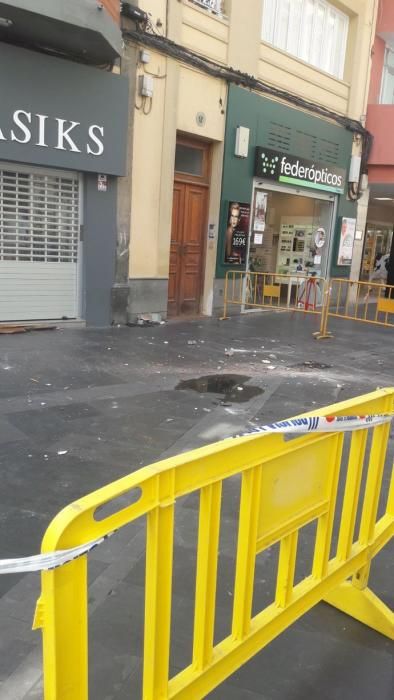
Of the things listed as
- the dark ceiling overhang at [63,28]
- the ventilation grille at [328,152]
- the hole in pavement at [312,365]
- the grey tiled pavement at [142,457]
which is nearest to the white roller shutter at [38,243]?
the grey tiled pavement at [142,457]

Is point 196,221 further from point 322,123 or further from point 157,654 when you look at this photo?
point 157,654

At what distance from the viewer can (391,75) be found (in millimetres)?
15586

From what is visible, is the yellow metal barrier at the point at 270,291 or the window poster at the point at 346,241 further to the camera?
the window poster at the point at 346,241

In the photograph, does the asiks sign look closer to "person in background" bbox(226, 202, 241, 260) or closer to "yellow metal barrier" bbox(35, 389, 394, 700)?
"person in background" bbox(226, 202, 241, 260)

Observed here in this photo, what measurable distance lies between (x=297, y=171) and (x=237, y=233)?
7.90 ft

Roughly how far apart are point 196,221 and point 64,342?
4579 mm

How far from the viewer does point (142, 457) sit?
4414 millimetres

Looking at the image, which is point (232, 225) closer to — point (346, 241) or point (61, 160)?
point (61, 160)

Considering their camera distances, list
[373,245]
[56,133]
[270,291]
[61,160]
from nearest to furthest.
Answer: [56,133] → [61,160] → [270,291] → [373,245]

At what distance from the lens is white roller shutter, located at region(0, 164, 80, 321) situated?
346 inches

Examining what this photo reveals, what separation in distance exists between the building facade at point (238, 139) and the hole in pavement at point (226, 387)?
3777 mm

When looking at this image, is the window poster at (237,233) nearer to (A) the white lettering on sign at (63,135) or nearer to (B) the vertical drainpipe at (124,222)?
(B) the vertical drainpipe at (124,222)

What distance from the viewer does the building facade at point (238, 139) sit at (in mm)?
Answer: 10062

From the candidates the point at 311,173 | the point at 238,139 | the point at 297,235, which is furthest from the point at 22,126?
the point at 297,235
